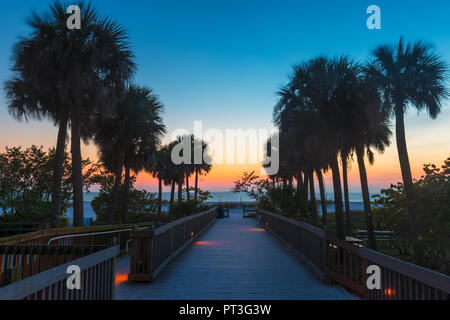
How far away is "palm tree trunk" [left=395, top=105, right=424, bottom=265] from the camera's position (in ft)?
31.4

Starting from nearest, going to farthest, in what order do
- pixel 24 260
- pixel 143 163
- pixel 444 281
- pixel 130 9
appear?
pixel 444 281
pixel 24 260
pixel 130 9
pixel 143 163

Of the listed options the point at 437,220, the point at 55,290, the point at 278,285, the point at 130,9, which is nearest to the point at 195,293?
the point at 278,285

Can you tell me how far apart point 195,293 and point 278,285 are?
1537 millimetres

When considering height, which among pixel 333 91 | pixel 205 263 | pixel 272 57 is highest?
pixel 272 57

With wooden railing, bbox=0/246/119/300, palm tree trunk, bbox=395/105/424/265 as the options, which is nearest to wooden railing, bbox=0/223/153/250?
wooden railing, bbox=0/246/119/300

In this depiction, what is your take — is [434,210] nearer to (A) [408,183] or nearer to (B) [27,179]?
(A) [408,183]

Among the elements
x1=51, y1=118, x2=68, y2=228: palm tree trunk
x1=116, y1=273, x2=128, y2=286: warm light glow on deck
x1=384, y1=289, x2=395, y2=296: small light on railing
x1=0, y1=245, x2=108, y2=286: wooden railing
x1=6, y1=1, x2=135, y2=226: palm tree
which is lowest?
x1=116, y1=273, x2=128, y2=286: warm light glow on deck

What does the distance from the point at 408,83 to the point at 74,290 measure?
12401mm

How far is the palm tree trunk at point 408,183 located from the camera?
9562 millimetres

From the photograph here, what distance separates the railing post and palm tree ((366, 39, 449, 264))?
865 centimetres

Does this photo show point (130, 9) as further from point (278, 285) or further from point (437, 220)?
point (437, 220)

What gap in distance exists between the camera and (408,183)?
407 inches

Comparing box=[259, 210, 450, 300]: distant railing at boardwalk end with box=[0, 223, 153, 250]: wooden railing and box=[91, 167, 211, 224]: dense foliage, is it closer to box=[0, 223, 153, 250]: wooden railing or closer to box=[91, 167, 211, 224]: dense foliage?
box=[0, 223, 153, 250]: wooden railing

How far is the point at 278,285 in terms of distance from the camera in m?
5.19
